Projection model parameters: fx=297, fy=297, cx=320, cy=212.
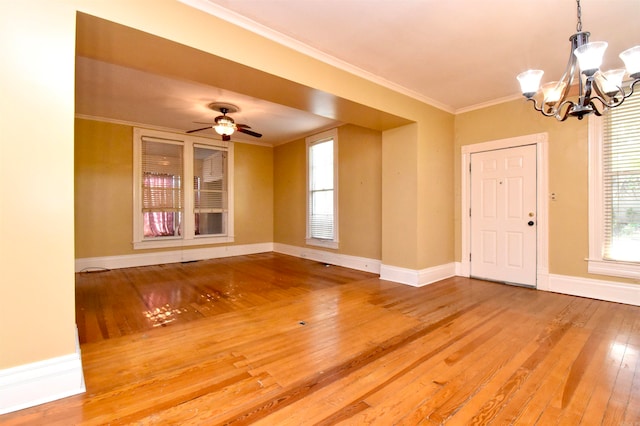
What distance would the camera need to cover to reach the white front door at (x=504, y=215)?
4.21 m

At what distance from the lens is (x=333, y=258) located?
6.06 meters

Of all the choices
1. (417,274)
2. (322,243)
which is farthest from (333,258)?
(417,274)

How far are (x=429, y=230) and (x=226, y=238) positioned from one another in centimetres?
459

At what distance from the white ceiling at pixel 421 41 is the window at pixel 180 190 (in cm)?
159

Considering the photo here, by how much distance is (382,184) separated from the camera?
4898 mm

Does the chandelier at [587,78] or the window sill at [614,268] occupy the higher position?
the chandelier at [587,78]

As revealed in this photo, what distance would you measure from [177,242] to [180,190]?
3.63 ft

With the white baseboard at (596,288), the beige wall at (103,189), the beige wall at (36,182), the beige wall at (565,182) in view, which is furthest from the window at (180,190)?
the white baseboard at (596,288)

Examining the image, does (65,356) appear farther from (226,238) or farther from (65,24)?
(226,238)

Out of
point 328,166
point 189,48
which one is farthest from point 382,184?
point 189,48

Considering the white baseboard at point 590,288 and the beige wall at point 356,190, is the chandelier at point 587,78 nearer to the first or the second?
the white baseboard at point 590,288

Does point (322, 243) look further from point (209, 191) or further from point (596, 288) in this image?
point (596, 288)

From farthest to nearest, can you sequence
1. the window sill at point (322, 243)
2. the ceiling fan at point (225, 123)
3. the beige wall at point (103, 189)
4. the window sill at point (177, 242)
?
the window sill at point (322, 243) → the window sill at point (177, 242) → the beige wall at point (103, 189) → the ceiling fan at point (225, 123)

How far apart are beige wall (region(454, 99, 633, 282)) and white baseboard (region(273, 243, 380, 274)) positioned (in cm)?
259
